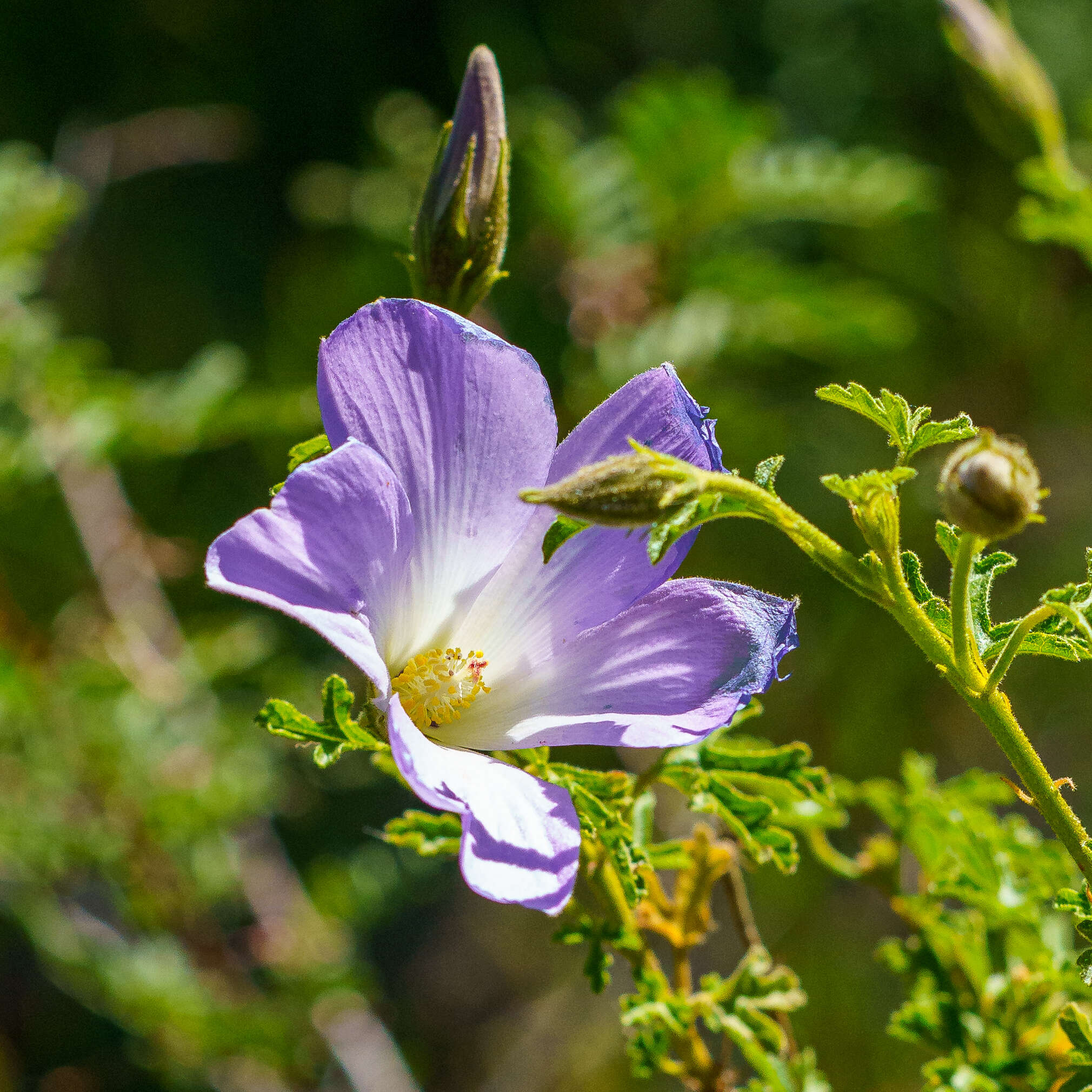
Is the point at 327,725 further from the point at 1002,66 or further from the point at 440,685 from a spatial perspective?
the point at 1002,66

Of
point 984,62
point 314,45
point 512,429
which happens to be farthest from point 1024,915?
point 314,45

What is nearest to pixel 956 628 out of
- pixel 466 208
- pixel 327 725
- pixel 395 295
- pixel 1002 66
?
pixel 327 725

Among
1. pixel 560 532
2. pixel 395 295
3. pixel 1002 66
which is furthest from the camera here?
pixel 395 295

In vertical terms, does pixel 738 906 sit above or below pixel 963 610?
below

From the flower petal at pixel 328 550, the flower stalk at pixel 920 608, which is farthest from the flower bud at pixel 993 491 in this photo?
the flower petal at pixel 328 550

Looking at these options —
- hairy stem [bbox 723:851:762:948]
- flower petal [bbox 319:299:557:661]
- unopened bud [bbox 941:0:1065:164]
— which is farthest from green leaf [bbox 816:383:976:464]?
unopened bud [bbox 941:0:1065:164]

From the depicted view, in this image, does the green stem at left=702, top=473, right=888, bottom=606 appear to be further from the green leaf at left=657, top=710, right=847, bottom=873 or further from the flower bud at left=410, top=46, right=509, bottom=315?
the flower bud at left=410, top=46, right=509, bottom=315
